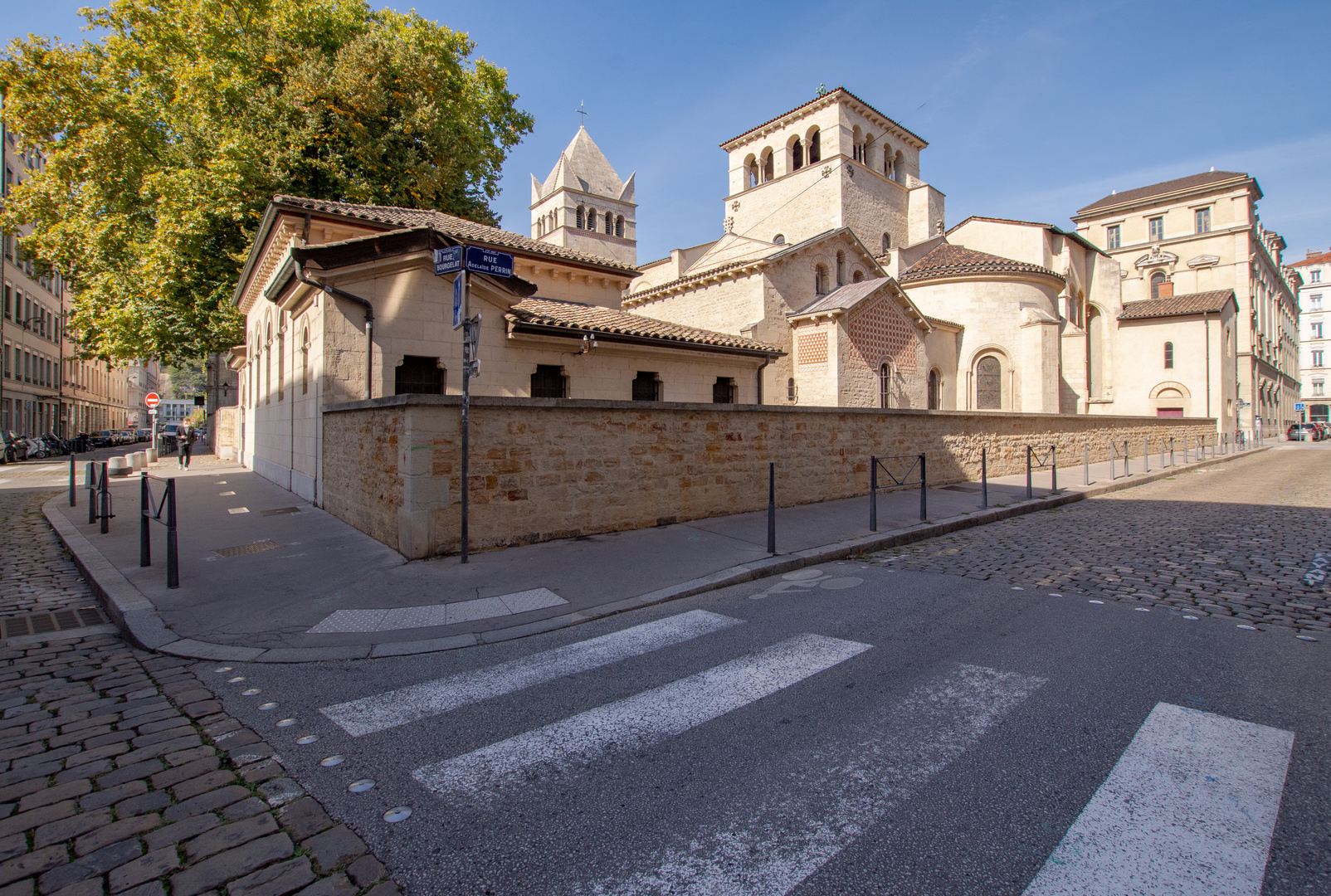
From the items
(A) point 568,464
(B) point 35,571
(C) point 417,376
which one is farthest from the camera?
(C) point 417,376

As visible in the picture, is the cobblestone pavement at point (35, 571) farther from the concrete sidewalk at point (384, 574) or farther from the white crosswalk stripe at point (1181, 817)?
the white crosswalk stripe at point (1181, 817)

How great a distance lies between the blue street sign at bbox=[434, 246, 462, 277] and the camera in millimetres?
6859

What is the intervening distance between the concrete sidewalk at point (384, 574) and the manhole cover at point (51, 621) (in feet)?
0.58

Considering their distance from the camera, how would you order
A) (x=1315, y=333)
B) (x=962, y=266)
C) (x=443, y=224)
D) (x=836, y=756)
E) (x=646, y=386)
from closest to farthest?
(x=836, y=756) < (x=443, y=224) < (x=646, y=386) < (x=962, y=266) < (x=1315, y=333)

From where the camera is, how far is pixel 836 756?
9.64 feet

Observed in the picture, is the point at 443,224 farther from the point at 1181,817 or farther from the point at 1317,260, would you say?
the point at 1317,260

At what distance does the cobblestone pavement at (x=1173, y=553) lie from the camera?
219 inches

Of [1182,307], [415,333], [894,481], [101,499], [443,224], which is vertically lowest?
[101,499]

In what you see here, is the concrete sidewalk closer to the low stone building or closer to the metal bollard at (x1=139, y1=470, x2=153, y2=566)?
the metal bollard at (x1=139, y1=470, x2=153, y2=566)

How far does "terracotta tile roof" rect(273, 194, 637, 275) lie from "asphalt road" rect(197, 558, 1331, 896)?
34.4ft

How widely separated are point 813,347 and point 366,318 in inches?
611

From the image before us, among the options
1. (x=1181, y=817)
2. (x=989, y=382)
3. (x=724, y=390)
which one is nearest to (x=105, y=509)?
(x=1181, y=817)

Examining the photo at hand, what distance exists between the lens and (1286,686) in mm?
3654

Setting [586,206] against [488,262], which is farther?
[586,206]
